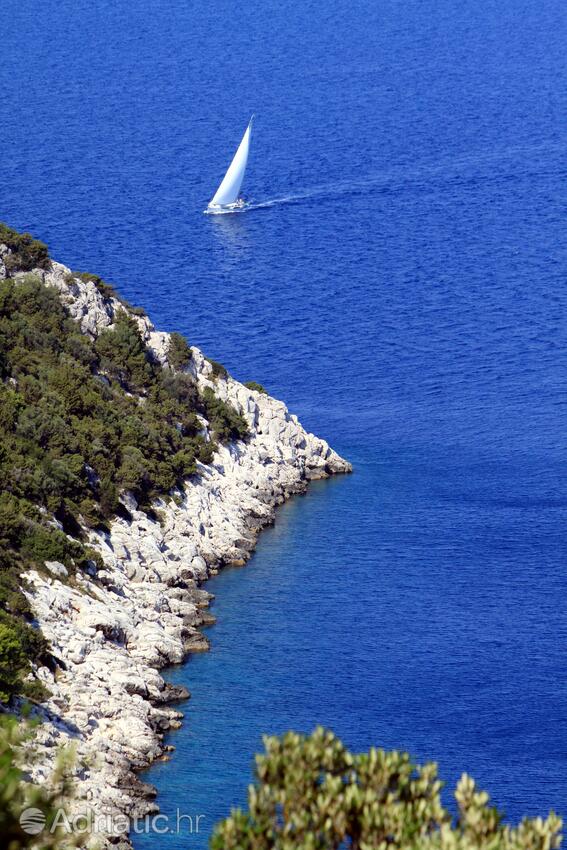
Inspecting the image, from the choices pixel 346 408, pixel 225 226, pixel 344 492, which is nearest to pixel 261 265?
pixel 225 226

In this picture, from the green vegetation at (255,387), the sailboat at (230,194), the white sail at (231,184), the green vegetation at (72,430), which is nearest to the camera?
the green vegetation at (72,430)

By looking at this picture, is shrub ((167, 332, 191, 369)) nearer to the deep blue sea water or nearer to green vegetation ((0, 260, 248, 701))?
green vegetation ((0, 260, 248, 701))

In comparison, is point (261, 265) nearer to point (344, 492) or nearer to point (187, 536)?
point (344, 492)

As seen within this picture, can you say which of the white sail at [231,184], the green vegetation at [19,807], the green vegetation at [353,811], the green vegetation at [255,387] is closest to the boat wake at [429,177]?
the white sail at [231,184]

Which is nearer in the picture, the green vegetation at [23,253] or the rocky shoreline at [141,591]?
the rocky shoreline at [141,591]

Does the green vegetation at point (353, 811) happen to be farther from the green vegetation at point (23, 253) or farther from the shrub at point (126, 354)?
the green vegetation at point (23, 253)

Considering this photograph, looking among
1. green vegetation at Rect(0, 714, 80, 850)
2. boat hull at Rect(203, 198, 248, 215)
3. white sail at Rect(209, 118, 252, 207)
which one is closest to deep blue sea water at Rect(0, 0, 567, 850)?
boat hull at Rect(203, 198, 248, 215)

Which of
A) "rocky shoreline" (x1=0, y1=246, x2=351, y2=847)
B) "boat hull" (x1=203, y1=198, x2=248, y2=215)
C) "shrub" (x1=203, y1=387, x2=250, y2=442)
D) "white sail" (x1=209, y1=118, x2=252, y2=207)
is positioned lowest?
"rocky shoreline" (x1=0, y1=246, x2=351, y2=847)
